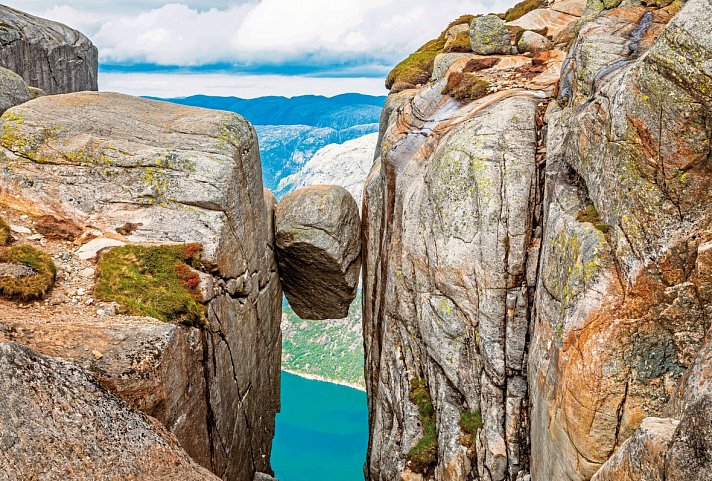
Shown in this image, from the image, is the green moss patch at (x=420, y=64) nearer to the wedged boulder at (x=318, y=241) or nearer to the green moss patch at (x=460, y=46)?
the green moss patch at (x=460, y=46)

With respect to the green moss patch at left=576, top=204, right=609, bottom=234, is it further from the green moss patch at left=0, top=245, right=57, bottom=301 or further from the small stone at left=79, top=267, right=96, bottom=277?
the green moss patch at left=0, top=245, right=57, bottom=301

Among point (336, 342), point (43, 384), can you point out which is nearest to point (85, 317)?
point (43, 384)

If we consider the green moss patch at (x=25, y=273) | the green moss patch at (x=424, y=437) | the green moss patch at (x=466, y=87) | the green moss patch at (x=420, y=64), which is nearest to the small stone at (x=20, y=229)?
the green moss patch at (x=25, y=273)

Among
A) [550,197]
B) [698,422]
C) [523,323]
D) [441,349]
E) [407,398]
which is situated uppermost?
[550,197]

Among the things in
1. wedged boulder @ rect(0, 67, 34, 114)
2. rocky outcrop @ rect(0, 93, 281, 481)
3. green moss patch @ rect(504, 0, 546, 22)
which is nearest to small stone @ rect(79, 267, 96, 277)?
rocky outcrop @ rect(0, 93, 281, 481)

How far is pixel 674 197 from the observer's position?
43.6ft

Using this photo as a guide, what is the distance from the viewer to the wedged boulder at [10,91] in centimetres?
2641

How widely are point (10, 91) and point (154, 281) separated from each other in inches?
587

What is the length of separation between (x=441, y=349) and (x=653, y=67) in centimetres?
1251

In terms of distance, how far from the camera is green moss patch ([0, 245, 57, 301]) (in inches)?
627

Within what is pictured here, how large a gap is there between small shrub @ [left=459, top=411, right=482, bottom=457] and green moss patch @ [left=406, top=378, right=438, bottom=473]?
72.3 inches

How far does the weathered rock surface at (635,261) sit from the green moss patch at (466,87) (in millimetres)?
10720

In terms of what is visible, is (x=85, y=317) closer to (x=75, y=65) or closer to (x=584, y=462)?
(x=584, y=462)

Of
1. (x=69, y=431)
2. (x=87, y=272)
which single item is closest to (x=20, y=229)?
(x=87, y=272)
